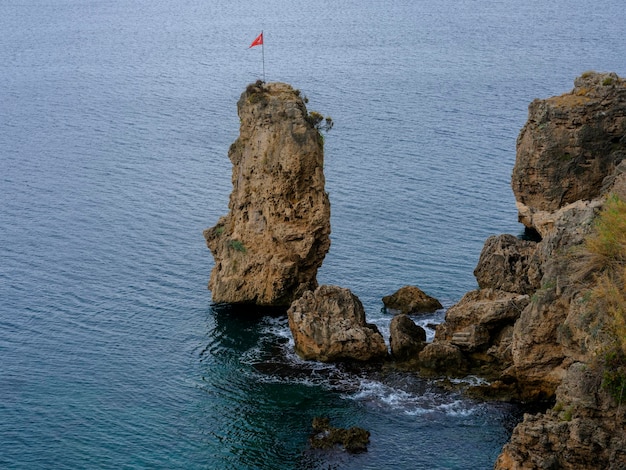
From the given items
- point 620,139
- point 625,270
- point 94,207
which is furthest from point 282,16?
point 625,270

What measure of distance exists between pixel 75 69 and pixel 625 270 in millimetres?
113894

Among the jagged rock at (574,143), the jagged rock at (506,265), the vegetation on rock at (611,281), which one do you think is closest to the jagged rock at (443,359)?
the jagged rock at (506,265)

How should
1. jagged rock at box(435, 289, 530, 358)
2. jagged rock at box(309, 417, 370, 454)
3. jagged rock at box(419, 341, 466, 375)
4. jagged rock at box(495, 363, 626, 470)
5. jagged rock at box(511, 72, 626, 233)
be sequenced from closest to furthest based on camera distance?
jagged rock at box(495, 363, 626, 470), jagged rock at box(309, 417, 370, 454), jagged rock at box(419, 341, 466, 375), jagged rock at box(435, 289, 530, 358), jagged rock at box(511, 72, 626, 233)

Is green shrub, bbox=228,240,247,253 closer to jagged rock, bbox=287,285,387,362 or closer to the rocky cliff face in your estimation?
jagged rock, bbox=287,285,387,362

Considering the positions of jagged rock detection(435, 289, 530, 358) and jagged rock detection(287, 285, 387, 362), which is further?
jagged rock detection(287, 285, 387, 362)

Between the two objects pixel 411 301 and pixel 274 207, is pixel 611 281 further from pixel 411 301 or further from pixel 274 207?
pixel 274 207

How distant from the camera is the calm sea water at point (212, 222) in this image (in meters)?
46.0

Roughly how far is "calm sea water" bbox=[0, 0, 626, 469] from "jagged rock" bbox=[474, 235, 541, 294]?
295cm

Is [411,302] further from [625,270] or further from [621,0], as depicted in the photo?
[621,0]

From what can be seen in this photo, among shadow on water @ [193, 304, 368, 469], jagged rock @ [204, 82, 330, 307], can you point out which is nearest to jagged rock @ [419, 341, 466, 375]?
shadow on water @ [193, 304, 368, 469]

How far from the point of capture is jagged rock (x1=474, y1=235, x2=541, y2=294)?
191 ft

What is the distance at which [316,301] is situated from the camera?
178ft

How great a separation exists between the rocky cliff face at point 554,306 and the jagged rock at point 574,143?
0.24 ft

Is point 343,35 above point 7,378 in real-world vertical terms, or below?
above
